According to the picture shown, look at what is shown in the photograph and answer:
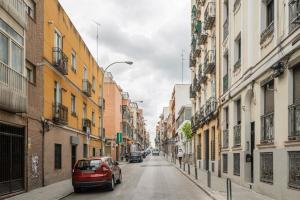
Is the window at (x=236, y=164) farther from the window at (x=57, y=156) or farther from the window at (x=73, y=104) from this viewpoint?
the window at (x=73, y=104)

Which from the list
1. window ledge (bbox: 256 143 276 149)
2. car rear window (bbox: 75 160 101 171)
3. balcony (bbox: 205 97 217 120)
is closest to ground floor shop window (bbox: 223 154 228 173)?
balcony (bbox: 205 97 217 120)

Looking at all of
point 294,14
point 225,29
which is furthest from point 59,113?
point 294,14

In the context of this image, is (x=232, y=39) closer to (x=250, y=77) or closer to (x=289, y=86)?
(x=250, y=77)

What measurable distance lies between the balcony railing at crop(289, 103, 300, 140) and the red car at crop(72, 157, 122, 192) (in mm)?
8661

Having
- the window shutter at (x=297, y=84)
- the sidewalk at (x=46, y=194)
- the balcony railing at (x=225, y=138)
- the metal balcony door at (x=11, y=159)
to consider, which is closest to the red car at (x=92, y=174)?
the sidewalk at (x=46, y=194)

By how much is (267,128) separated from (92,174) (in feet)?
24.2

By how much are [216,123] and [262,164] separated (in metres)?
12.7

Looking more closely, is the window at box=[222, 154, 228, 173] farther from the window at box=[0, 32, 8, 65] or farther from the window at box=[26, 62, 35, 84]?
the window at box=[0, 32, 8, 65]

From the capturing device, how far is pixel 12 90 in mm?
14945

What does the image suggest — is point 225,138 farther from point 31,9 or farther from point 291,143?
point 291,143

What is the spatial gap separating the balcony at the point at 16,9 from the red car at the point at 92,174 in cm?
625

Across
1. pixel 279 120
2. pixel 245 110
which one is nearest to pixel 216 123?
pixel 245 110

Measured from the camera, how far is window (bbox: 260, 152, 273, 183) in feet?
48.5

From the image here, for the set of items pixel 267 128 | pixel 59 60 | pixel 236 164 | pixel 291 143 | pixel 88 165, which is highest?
pixel 59 60
